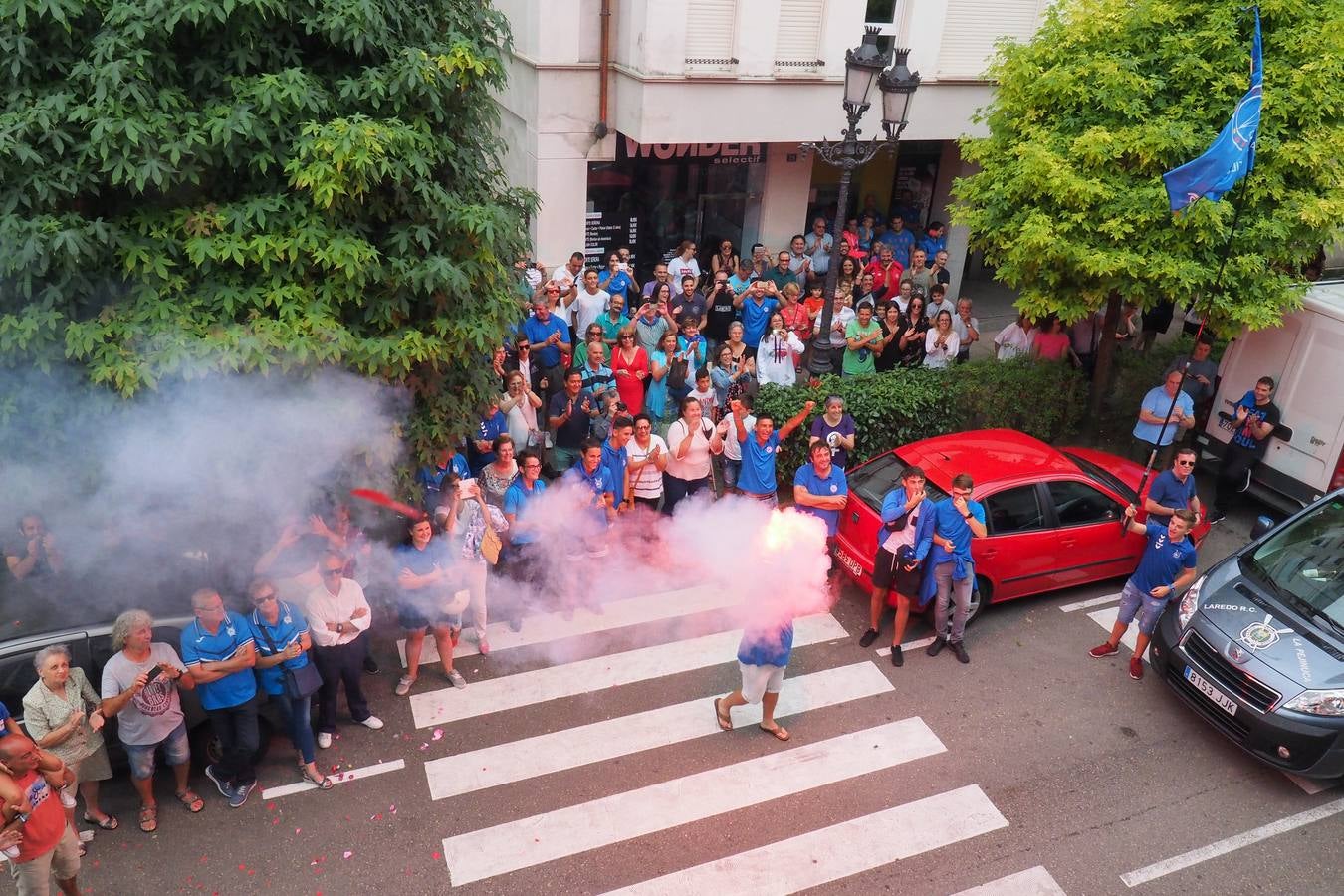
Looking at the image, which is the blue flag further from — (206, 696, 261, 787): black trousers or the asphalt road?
(206, 696, 261, 787): black trousers

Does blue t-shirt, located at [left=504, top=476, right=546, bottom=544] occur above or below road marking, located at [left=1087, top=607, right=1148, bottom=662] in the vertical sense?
above

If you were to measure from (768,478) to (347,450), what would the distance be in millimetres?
3899

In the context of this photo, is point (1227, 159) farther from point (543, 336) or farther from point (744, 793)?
point (744, 793)

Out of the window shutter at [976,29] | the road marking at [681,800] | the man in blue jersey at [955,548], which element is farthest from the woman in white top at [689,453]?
the window shutter at [976,29]

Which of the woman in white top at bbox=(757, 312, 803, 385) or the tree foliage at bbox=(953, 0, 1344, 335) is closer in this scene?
the tree foliage at bbox=(953, 0, 1344, 335)

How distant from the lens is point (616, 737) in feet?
24.8

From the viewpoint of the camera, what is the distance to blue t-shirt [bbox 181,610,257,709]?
6.30 meters

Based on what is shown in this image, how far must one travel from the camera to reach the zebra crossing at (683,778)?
255 inches

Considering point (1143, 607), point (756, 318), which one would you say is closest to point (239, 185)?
point (756, 318)

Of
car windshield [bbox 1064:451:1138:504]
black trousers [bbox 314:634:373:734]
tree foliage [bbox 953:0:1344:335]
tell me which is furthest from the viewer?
tree foliage [bbox 953:0:1344:335]

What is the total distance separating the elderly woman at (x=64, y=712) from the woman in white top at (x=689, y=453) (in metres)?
5.04

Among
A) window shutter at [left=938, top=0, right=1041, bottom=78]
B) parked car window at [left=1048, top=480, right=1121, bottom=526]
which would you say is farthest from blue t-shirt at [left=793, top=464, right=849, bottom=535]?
window shutter at [left=938, top=0, right=1041, bottom=78]

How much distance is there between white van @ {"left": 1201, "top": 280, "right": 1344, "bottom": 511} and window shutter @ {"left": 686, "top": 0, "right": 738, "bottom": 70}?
743cm

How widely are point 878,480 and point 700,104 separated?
6934 mm
